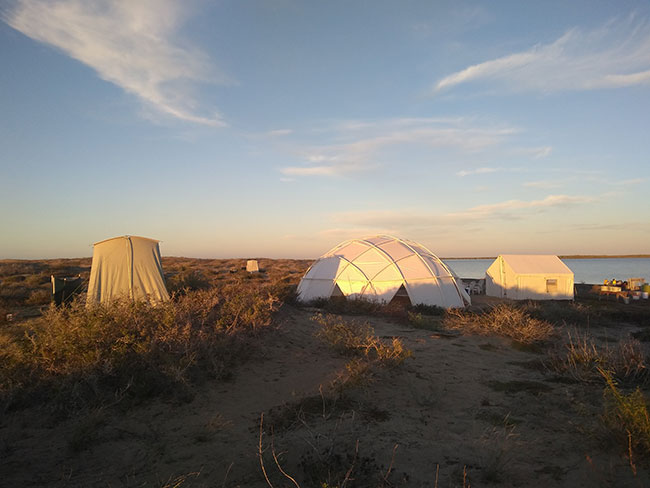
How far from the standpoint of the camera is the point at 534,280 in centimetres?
2214

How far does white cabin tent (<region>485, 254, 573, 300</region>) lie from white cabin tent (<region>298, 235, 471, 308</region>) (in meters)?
6.64

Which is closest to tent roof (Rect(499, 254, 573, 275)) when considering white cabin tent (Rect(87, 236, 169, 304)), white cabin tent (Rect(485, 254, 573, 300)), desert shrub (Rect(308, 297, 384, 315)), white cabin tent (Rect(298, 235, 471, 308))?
white cabin tent (Rect(485, 254, 573, 300))

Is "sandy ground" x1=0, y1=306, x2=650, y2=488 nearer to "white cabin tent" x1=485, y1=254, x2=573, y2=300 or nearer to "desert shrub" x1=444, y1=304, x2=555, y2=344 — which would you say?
"desert shrub" x1=444, y1=304, x2=555, y2=344

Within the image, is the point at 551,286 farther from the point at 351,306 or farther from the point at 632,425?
the point at 632,425

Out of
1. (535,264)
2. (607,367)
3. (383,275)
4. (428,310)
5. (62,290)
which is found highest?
(535,264)

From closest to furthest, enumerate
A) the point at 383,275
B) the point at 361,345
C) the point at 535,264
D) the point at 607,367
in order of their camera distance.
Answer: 1. the point at 607,367
2. the point at 361,345
3. the point at 383,275
4. the point at 535,264

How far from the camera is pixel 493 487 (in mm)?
3193

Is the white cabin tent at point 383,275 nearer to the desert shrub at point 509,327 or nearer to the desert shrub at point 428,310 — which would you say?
the desert shrub at point 428,310

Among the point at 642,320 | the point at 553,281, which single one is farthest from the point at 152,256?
the point at 553,281

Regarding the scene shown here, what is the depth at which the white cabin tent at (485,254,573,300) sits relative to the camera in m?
22.0

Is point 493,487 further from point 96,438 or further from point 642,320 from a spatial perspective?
point 642,320

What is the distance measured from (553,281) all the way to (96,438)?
2374 centimetres

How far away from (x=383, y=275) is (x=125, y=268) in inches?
376

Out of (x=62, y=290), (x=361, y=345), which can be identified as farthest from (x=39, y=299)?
(x=361, y=345)
